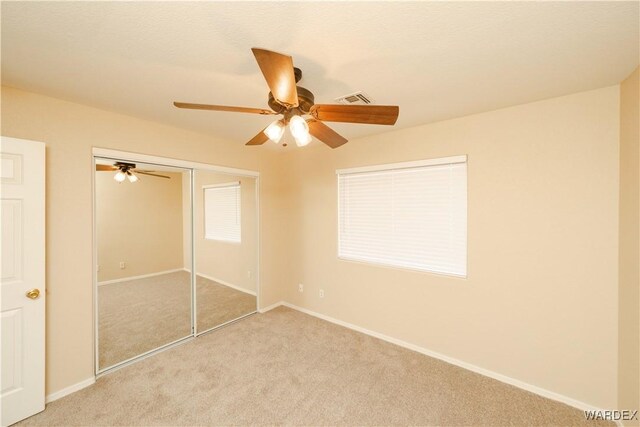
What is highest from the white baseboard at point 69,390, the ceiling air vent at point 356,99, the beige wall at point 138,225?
the ceiling air vent at point 356,99

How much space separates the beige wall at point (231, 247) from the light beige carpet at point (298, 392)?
936 millimetres

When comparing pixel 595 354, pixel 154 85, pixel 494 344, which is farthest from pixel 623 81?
pixel 154 85

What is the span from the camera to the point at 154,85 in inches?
72.9

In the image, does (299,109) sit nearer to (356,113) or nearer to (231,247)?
(356,113)

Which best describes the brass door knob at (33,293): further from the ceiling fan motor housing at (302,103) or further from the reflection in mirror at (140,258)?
the ceiling fan motor housing at (302,103)

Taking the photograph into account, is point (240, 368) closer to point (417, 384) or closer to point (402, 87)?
point (417, 384)

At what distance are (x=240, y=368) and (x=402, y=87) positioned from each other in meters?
2.88

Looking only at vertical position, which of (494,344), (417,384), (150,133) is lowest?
(417,384)

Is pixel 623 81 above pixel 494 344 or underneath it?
above

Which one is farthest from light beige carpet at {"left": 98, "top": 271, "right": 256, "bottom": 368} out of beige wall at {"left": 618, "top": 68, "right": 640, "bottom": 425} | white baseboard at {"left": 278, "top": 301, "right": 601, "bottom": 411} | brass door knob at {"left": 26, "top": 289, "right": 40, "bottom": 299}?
beige wall at {"left": 618, "top": 68, "right": 640, "bottom": 425}

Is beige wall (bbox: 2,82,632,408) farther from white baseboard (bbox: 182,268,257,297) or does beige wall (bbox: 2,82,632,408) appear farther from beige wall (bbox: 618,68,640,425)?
white baseboard (bbox: 182,268,257,297)

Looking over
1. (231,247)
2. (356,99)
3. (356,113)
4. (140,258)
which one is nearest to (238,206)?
(231,247)

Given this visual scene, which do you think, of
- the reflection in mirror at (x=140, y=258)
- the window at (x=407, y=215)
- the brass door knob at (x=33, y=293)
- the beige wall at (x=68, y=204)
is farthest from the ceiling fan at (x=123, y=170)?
the window at (x=407, y=215)

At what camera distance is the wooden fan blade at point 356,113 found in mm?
1437
